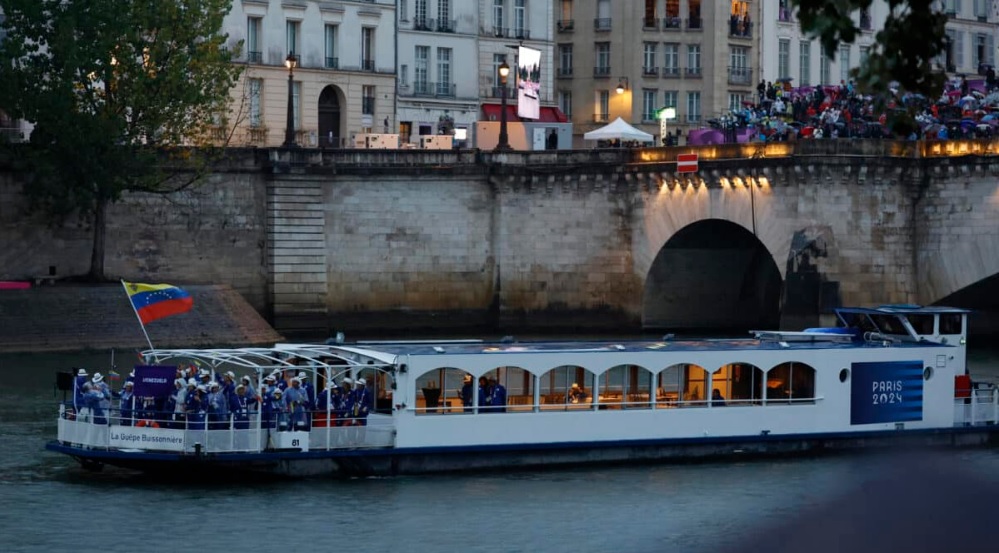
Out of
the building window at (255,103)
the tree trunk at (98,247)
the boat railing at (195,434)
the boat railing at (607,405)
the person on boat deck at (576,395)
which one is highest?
the building window at (255,103)

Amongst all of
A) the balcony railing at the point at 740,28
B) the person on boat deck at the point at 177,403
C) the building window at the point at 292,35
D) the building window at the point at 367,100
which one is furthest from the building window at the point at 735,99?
the person on boat deck at the point at 177,403

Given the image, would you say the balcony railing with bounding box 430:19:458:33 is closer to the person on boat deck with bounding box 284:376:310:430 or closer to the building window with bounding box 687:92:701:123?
the building window with bounding box 687:92:701:123

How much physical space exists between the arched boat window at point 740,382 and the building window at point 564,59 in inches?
2276

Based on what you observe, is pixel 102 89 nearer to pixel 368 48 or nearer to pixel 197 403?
pixel 368 48

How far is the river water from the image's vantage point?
95.9 feet

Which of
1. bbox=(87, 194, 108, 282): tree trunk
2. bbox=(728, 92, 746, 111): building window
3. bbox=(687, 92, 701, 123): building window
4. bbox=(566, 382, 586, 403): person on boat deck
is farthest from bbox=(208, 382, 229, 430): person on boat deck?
bbox=(728, 92, 746, 111): building window

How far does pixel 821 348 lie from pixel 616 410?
17.1 feet

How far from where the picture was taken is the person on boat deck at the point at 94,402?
3416 centimetres

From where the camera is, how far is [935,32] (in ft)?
43.4

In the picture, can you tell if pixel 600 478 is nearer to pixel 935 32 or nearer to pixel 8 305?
pixel 935 32

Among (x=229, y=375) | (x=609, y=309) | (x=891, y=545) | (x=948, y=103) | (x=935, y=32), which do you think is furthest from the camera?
(x=609, y=309)

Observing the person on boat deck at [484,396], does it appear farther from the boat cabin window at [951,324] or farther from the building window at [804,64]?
the building window at [804,64]

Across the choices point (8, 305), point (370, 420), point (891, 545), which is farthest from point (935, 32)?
point (8, 305)

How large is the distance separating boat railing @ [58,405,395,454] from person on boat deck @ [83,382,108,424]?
3 centimetres
